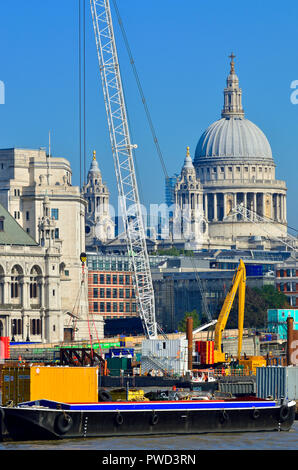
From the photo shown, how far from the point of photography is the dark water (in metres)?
98.2

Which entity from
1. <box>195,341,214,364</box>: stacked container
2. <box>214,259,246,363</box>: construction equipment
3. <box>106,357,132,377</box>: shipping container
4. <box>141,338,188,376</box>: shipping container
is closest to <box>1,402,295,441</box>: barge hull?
<box>106,357,132,377</box>: shipping container

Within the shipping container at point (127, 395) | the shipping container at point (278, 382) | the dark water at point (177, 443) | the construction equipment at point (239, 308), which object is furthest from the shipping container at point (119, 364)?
the dark water at point (177, 443)

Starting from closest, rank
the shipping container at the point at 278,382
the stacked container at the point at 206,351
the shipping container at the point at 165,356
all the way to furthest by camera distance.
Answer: the shipping container at the point at 278,382
the shipping container at the point at 165,356
the stacked container at the point at 206,351

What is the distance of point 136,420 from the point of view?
103188 millimetres

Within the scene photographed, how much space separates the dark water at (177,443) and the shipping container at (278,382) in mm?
17146

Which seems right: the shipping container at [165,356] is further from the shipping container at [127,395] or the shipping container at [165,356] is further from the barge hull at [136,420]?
the barge hull at [136,420]

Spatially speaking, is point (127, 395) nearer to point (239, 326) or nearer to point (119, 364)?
point (119, 364)

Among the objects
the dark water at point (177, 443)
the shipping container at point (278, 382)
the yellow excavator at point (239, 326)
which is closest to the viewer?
the dark water at point (177, 443)

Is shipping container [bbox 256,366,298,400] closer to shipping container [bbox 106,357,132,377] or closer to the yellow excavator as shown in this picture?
the yellow excavator

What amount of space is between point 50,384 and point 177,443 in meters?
9.14

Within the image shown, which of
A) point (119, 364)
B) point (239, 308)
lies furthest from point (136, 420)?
point (239, 308)

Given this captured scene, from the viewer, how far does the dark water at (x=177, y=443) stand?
322ft

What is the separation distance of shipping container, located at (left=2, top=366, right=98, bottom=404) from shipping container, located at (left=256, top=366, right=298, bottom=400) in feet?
66.9
